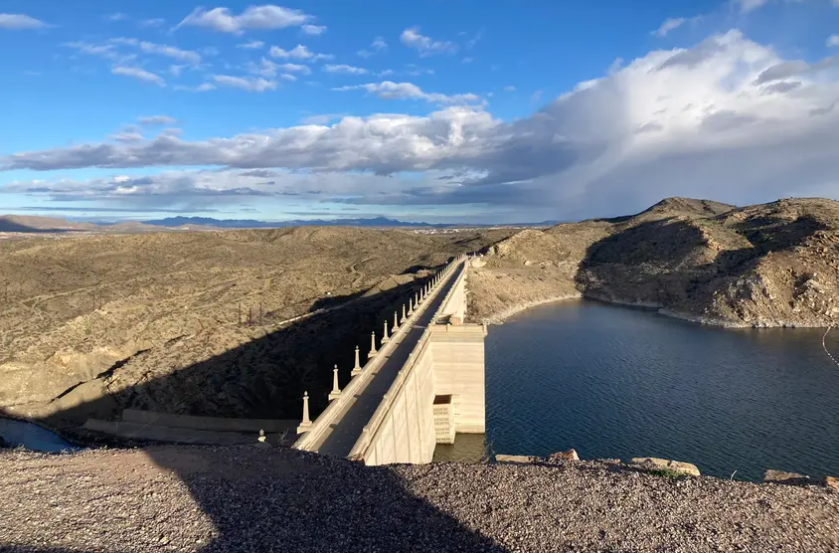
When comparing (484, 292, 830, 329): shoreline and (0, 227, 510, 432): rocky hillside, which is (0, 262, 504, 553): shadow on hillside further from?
(484, 292, 830, 329): shoreline

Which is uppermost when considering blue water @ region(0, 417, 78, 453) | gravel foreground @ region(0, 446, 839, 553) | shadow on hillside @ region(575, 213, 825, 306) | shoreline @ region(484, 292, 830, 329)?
shadow on hillside @ region(575, 213, 825, 306)

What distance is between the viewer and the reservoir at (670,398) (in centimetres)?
3497

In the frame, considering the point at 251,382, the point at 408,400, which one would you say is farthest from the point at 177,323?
the point at 408,400

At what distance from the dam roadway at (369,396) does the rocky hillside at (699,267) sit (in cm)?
4679

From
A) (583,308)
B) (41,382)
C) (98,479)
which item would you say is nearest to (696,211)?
(583,308)

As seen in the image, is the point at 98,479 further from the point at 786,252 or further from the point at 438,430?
the point at 786,252

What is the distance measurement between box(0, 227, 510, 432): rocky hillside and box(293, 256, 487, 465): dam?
1321cm

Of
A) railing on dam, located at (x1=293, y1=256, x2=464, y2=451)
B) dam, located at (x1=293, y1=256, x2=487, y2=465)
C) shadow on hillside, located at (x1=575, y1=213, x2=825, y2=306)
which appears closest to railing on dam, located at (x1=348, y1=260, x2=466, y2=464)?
dam, located at (x1=293, y1=256, x2=487, y2=465)

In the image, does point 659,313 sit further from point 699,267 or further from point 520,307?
point 520,307

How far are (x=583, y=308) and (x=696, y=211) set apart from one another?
124034mm

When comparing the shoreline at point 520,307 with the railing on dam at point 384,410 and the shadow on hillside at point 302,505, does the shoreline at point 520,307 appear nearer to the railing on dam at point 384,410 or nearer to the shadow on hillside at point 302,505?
the railing on dam at point 384,410

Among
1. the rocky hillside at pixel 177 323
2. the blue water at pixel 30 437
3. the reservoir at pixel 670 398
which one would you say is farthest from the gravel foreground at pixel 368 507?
the blue water at pixel 30 437

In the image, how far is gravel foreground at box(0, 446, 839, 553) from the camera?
10.9 m

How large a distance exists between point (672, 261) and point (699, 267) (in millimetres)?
6517
